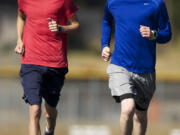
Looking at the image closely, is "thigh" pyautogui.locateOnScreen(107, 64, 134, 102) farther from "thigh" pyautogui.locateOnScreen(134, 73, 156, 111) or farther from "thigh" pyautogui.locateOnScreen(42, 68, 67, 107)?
"thigh" pyautogui.locateOnScreen(42, 68, 67, 107)

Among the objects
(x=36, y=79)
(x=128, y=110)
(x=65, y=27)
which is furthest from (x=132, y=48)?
(x=36, y=79)

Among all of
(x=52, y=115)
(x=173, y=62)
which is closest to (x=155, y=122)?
(x=52, y=115)

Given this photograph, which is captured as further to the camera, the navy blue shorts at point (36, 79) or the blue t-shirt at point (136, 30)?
the navy blue shorts at point (36, 79)

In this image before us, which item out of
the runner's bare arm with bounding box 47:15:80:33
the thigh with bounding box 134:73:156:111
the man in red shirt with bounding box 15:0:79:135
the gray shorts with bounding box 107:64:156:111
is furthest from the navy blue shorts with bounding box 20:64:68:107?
the thigh with bounding box 134:73:156:111

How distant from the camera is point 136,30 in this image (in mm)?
7316

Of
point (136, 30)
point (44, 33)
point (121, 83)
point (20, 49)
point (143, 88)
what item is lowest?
point (143, 88)

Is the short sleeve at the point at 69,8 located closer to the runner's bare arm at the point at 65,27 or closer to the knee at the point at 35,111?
the runner's bare arm at the point at 65,27

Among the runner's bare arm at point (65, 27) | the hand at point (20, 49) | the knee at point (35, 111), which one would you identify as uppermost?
the runner's bare arm at point (65, 27)

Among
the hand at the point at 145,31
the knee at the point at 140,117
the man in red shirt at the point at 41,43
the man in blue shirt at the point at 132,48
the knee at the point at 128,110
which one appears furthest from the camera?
the knee at the point at 140,117

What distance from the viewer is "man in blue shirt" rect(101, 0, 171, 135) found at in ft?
23.9

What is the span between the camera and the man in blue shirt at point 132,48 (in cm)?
729

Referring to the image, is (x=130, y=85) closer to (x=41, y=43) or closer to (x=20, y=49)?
(x=41, y=43)

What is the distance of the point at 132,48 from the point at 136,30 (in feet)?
0.64

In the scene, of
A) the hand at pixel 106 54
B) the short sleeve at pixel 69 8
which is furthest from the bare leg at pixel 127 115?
the short sleeve at pixel 69 8
